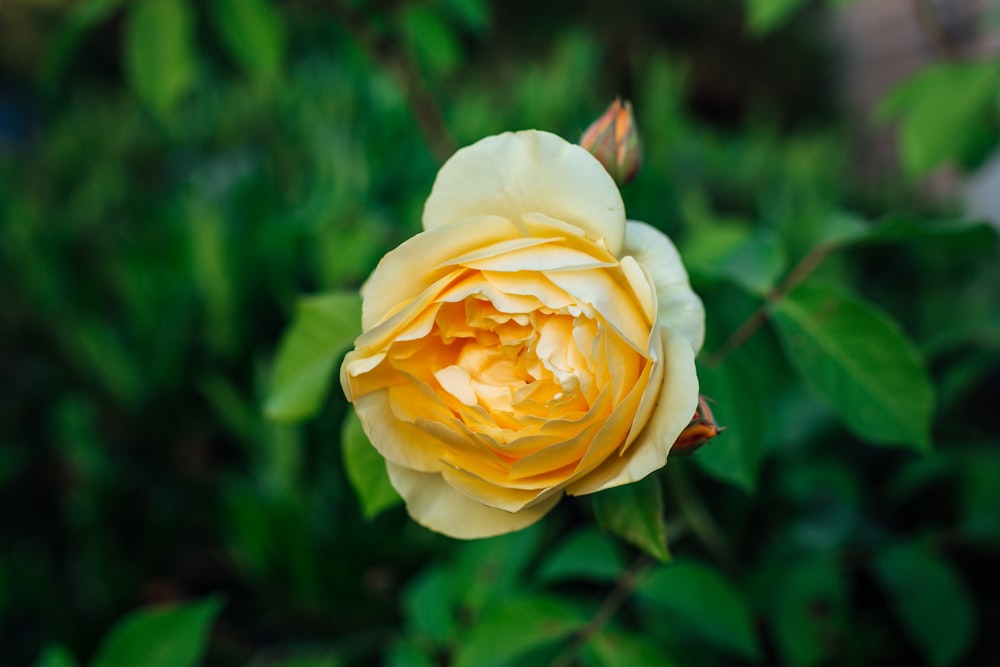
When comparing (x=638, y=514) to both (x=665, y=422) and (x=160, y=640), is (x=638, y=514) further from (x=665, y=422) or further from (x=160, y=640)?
(x=160, y=640)

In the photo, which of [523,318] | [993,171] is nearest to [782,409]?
[523,318]

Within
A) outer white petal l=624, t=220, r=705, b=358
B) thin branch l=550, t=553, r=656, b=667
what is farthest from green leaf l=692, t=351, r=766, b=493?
thin branch l=550, t=553, r=656, b=667

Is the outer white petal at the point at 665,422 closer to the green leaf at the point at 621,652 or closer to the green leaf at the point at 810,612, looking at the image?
the green leaf at the point at 621,652

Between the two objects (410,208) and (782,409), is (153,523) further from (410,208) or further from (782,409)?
(782,409)

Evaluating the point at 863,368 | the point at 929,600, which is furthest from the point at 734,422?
the point at 929,600

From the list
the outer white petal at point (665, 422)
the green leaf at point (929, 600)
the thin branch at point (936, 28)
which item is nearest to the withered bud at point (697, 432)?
the outer white petal at point (665, 422)
